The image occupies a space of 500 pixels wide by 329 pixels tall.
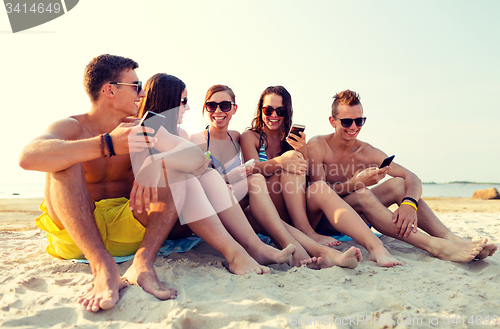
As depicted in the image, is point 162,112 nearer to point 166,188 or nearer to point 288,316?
point 166,188

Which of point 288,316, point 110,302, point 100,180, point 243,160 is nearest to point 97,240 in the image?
point 110,302

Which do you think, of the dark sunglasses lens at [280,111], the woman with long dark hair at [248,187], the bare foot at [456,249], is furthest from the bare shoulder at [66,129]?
the bare foot at [456,249]

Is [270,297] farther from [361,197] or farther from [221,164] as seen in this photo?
[221,164]

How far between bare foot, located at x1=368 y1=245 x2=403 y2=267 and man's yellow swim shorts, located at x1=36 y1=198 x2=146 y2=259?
1.91 meters

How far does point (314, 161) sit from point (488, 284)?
76.9 inches

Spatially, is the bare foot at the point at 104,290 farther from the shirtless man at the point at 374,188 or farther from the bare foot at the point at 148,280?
the shirtless man at the point at 374,188

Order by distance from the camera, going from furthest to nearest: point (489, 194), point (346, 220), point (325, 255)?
point (489, 194)
point (346, 220)
point (325, 255)

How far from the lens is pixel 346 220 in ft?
9.96

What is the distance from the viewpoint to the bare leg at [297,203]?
327 centimetres

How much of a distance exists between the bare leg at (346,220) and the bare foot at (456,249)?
515mm

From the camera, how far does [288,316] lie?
1.79 meters

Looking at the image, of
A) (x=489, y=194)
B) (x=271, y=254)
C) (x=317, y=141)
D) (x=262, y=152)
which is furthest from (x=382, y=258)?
(x=489, y=194)

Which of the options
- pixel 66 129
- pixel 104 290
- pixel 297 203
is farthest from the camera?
pixel 297 203

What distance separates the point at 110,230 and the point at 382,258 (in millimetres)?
2200
